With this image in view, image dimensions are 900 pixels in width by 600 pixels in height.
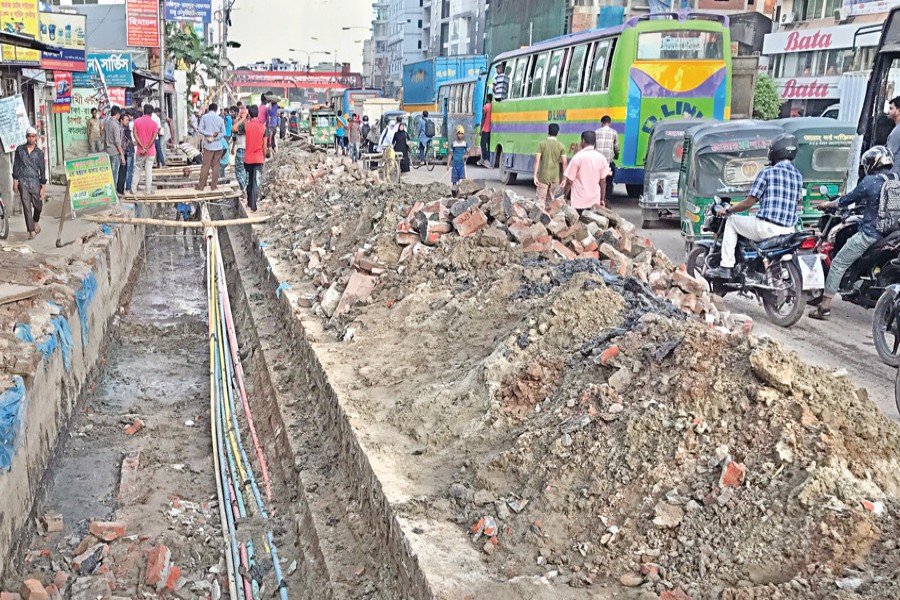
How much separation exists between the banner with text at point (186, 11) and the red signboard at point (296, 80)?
2319 inches

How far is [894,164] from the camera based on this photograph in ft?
30.3

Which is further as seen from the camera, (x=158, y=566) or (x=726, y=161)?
(x=726, y=161)

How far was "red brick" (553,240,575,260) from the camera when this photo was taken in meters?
8.81

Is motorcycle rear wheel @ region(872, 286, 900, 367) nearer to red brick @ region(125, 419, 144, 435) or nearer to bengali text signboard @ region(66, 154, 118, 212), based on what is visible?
red brick @ region(125, 419, 144, 435)

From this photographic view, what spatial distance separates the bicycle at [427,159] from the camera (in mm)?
30853

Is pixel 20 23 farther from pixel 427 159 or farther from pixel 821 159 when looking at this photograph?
pixel 427 159

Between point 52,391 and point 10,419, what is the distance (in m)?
1.86

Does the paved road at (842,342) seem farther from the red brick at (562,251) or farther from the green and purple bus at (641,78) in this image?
the green and purple bus at (641,78)

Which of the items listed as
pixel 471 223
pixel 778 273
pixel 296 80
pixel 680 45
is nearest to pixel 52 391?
pixel 471 223

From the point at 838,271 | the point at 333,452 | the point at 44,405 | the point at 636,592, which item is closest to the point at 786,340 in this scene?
the point at 838,271

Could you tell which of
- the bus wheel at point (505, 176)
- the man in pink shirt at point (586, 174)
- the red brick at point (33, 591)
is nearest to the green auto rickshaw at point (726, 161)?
the man in pink shirt at point (586, 174)

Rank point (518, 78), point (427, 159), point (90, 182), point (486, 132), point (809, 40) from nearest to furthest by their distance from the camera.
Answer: point (90, 182)
point (518, 78)
point (486, 132)
point (427, 159)
point (809, 40)

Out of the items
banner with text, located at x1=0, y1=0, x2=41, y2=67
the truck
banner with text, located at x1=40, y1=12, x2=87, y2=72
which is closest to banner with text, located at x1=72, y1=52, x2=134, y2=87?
banner with text, located at x1=40, y1=12, x2=87, y2=72

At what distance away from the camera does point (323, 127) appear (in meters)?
39.2
